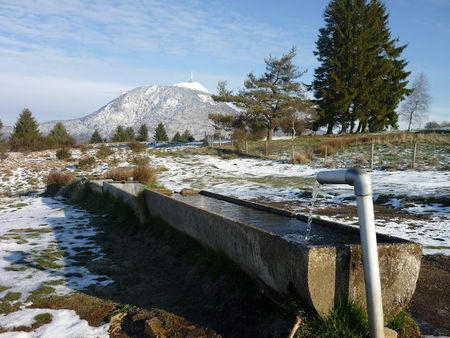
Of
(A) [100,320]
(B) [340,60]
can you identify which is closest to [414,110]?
(B) [340,60]

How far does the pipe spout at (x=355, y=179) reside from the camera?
3.32 m

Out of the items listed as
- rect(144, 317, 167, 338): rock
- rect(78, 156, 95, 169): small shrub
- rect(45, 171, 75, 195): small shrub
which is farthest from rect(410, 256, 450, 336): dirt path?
rect(78, 156, 95, 169): small shrub

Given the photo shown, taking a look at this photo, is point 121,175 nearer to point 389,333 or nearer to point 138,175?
point 138,175

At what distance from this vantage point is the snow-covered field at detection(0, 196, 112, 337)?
4.27 metres

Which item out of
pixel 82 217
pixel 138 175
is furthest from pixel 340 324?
pixel 138 175

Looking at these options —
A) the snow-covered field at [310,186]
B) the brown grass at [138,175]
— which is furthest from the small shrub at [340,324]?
the brown grass at [138,175]

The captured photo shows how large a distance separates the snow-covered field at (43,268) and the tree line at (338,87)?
79.9ft

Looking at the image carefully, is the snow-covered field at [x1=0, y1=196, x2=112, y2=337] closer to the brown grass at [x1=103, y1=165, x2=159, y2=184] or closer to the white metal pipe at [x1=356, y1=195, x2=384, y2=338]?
the white metal pipe at [x1=356, y1=195, x2=384, y2=338]

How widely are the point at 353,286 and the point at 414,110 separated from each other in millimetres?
54764

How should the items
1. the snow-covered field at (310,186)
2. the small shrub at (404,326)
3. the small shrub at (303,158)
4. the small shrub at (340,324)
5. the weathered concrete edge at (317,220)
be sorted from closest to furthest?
the small shrub at (340,324), the small shrub at (404,326), the weathered concrete edge at (317,220), the snow-covered field at (310,186), the small shrub at (303,158)

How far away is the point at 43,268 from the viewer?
20.1 feet

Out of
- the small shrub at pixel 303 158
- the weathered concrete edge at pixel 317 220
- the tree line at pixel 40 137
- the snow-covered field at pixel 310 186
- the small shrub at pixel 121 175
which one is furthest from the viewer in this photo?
the tree line at pixel 40 137

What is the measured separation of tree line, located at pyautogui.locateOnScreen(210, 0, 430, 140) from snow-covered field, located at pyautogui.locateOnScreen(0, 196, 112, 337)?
79.9ft

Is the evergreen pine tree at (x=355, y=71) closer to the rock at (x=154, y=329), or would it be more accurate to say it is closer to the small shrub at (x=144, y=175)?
the small shrub at (x=144, y=175)
